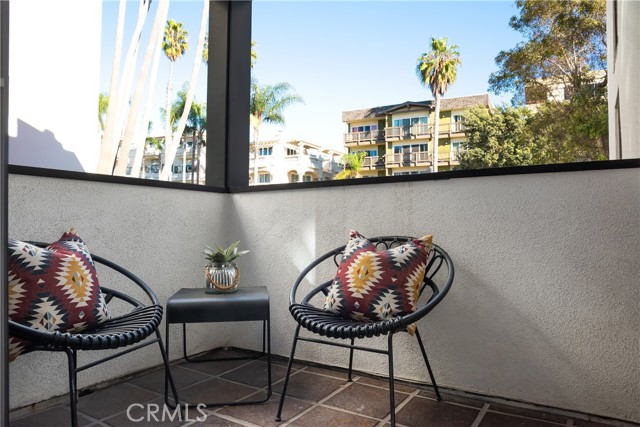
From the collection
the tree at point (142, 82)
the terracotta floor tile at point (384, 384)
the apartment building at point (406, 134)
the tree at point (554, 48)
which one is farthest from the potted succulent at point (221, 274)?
the apartment building at point (406, 134)

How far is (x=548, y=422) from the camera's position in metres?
1.83

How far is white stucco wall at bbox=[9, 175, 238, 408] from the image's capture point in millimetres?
1946

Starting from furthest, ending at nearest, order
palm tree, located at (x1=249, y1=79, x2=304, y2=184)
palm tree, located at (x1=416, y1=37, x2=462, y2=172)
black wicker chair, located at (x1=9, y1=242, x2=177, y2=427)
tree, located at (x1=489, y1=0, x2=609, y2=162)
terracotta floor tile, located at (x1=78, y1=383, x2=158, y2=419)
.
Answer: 1. palm tree, located at (x1=249, y1=79, x2=304, y2=184)
2. palm tree, located at (x1=416, y1=37, x2=462, y2=172)
3. tree, located at (x1=489, y1=0, x2=609, y2=162)
4. terracotta floor tile, located at (x1=78, y1=383, x2=158, y2=419)
5. black wicker chair, located at (x1=9, y1=242, x2=177, y2=427)

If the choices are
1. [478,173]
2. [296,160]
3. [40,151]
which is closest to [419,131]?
[296,160]

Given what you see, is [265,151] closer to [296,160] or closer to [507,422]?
[296,160]

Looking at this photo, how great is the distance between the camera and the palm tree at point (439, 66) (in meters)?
24.1

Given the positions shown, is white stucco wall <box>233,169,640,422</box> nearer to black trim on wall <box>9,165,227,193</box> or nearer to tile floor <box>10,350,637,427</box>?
tile floor <box>10,350,637,427</box>

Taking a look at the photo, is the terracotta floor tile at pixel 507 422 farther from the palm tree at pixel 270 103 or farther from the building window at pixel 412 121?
the palm tree at pixel 270 103

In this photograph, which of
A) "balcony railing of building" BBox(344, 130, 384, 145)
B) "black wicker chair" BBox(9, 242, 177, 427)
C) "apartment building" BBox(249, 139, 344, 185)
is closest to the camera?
A: "black wicker chair" BBox(9, 242, 177, 427)

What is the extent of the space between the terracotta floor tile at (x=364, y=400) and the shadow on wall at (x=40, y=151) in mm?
3834

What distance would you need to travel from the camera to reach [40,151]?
507 cm

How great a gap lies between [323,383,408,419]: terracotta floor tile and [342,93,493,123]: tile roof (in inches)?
866

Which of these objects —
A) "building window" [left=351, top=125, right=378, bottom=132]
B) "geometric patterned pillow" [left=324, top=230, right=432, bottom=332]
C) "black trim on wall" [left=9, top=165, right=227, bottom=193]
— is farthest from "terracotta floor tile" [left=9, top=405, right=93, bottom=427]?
"building window" [left=351, top=125, right=378, bottom=132]

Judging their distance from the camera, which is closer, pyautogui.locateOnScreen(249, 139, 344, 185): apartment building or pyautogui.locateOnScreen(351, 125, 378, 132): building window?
pyautogui.locateOnScreen(249, 139, 344, 185): apartment building
